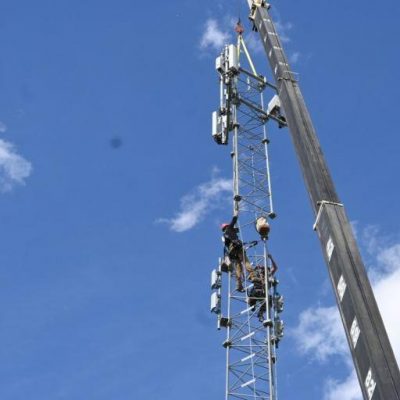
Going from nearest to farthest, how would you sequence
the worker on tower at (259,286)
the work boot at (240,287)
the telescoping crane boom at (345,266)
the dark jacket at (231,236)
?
the telescoping crane boom at (345,266), the worker on tower at (259,286), the work boot at (240,287), the dark jacket at (231,236)

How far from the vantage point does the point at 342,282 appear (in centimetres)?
1014

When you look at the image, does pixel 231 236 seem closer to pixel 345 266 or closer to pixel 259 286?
pixel 259 286

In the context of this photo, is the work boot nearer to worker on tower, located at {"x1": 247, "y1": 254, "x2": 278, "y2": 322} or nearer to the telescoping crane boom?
worker on tower, located at {"x1": 247, "y1": 254, "x2": 278, "y2": 322}

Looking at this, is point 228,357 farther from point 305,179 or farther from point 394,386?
point 394,386

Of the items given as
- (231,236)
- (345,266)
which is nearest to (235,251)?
(231,236)

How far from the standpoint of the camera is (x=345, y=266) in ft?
33.3

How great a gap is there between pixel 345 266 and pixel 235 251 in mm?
13899

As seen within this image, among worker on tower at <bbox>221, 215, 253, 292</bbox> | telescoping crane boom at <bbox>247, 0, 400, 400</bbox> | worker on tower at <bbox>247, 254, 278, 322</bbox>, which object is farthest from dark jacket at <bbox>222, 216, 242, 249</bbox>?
telescoping crane boom at <bbox>247, 0, 400, 400</bbox>

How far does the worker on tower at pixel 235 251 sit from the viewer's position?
23.6 m

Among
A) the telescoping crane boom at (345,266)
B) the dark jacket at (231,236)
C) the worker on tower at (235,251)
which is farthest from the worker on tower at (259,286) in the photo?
the telescoping crane boom at (345,266)

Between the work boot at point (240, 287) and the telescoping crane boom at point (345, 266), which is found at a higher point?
the work boot at point (240, 287)

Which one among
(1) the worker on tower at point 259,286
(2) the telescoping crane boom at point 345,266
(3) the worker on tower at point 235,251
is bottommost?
(2) the telescoping crane boom at point 345,266

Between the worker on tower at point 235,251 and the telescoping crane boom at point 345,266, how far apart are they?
33.4ft

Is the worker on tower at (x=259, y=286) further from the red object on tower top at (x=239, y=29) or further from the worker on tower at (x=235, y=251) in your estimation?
the red object on tower top at (x=239, y=29)
